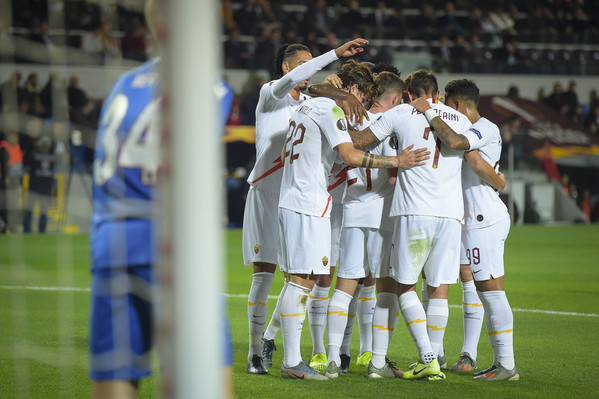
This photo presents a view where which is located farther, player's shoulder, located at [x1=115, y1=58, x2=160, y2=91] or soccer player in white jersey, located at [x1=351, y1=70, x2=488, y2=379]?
soccer player in white jersey, located at [x1=351, y1=70, x2=488, y2=379]

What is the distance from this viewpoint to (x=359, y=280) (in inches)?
239

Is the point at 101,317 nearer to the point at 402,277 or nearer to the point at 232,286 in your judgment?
the point at 402,277

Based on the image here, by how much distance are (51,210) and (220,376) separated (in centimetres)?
1643

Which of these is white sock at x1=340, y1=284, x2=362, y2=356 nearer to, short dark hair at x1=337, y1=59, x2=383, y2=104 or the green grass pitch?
the green grass pitch

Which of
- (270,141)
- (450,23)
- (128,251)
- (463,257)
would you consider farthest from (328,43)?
(128,251)

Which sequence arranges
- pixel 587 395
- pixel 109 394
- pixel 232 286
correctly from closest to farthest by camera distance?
1. pixel 109 394
2. pixel 587 395
3. pixel 232 286

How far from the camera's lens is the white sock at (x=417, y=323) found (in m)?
5.28

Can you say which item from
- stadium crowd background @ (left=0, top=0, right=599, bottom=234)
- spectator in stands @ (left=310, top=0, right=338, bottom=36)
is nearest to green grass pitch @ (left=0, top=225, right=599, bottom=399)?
stadium crowd background @ (left=0, top=0, right=599, bottom=234)

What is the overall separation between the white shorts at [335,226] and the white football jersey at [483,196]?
2.90 ft

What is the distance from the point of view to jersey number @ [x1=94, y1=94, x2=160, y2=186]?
2.85 meters

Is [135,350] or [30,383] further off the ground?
[135,350]

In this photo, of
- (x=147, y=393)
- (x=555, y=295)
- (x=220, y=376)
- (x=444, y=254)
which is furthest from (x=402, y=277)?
(x=555, y=295)

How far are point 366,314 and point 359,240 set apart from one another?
2.15ft

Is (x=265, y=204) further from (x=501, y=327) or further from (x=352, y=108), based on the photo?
(x=501, y=327)
